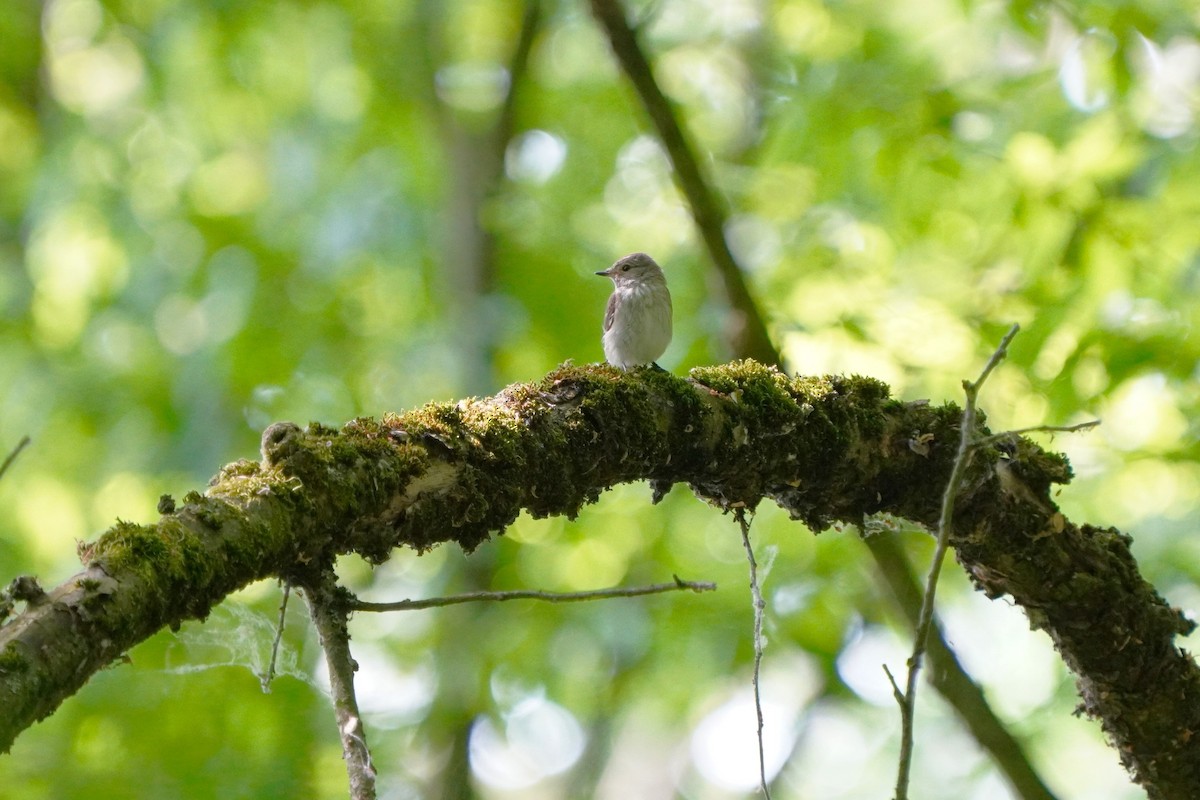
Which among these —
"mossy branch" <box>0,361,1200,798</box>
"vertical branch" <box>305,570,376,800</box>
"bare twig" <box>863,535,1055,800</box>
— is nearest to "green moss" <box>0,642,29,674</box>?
"mossy branch" <box>0,361,1200,798</box>

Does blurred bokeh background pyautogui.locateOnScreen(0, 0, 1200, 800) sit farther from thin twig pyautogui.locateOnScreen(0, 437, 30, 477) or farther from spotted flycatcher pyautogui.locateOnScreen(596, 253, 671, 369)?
thin twig pyautogui.locateOnScreen(0, 437, 30, 477)

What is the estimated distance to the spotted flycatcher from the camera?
5.85m

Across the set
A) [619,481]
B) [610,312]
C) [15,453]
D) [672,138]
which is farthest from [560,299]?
[15,453]

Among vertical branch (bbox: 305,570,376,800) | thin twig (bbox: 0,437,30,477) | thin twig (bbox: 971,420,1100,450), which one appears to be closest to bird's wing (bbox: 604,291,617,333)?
thin twig (bbox: 971,420,1100,450)

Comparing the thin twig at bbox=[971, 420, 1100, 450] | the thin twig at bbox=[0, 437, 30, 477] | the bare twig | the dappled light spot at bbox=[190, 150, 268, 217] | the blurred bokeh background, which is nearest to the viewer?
the thin twig at bbox=[0, 437, 30, 477]

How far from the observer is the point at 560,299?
862cm

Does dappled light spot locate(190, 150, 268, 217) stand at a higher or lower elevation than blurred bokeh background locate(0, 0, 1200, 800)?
higher

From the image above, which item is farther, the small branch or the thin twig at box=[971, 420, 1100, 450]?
the thin twig at box=[971, 420, 1100, 450]

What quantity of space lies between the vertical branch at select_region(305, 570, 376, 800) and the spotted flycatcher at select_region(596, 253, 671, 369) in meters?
3.89

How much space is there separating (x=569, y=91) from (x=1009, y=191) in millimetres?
4990

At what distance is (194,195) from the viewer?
959cm

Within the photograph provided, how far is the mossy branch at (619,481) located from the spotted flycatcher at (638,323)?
2866mm

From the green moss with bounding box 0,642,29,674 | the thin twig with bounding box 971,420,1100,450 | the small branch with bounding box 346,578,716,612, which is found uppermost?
the thin twig with bounding box 971,420,1100,450

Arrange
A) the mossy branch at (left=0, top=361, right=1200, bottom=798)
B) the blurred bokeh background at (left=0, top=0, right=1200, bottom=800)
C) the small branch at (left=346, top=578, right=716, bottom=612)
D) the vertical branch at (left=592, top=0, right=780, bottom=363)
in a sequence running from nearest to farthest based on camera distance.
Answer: the mossy branch at (left=0, top=361, right=1200, bottom=798), the small branch at (left=346, top=578, right=716, bottom=612), the vertical branch at (left=592, top=0, right=780, bottom=363), the blurred bokeh background at (left=0, top=0, right=1200, bottom=800)
